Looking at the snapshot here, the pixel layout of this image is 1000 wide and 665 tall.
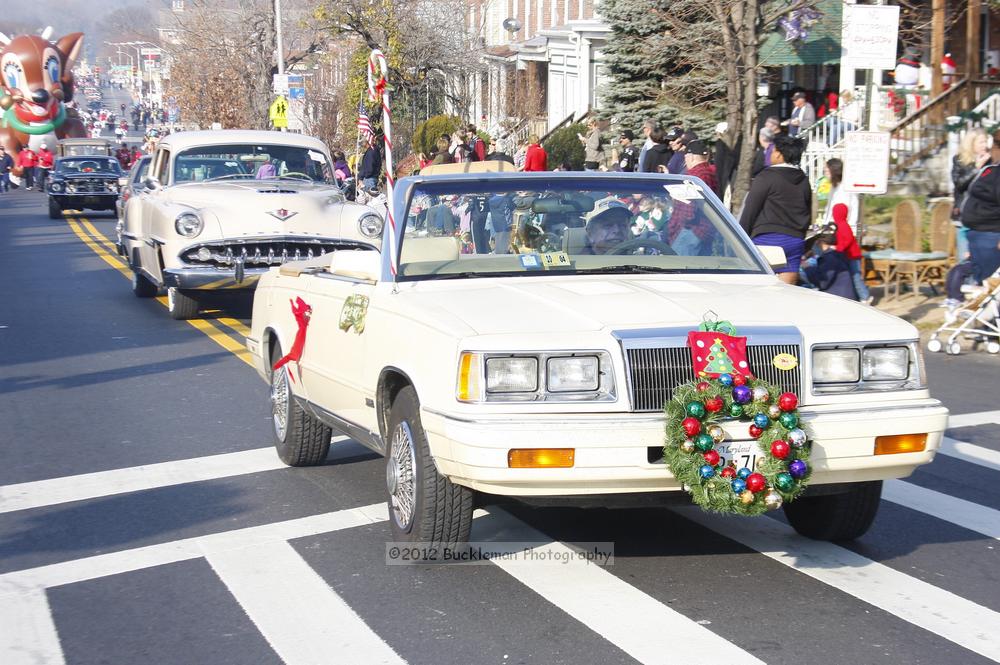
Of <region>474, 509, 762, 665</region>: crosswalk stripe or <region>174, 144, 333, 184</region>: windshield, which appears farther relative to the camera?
<region>174, 144, 333, 184</region>: windshield

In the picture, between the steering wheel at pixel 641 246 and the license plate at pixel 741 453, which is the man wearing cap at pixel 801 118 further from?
the license plate at pixel 741 453

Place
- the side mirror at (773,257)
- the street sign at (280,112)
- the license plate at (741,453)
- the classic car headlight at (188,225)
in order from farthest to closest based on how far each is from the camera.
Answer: the street sign at (280,112)
the classic car headlight at (188,225)
the side mirror at (773,257)
the license plate at (741,453)

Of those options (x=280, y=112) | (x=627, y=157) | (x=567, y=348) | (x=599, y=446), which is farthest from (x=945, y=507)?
(x=280, y=112)

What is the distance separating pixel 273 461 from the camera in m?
8.27

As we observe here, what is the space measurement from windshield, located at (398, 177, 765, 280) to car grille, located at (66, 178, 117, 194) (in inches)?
1277

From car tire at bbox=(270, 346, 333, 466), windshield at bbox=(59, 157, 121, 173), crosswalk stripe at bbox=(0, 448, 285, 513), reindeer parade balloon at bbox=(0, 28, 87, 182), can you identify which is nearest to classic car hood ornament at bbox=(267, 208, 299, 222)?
crosswalk stripe at bbox=(0, 448, 285, 513)

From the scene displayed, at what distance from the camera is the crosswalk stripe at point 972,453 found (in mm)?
8297

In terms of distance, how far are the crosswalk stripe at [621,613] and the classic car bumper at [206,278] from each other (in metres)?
8.27

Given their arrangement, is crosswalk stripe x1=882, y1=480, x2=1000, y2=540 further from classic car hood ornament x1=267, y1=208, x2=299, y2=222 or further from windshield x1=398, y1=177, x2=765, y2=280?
classic car hood ornament x1=267, y1=208, x2=299, y2=222

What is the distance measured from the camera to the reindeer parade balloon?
67.8m

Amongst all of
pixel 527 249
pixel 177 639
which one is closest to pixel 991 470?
pixel 527 249

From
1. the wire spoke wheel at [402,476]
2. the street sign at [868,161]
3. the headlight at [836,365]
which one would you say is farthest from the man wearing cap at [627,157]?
the headlight at [836,365]

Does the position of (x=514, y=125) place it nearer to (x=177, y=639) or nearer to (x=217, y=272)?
(x=217, y=272)

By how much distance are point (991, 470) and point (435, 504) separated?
12.8ft
